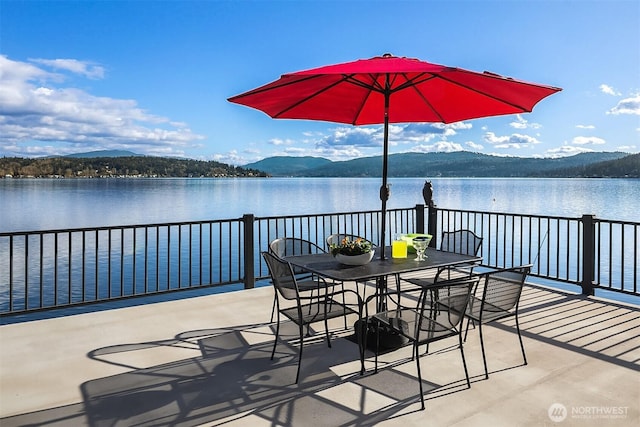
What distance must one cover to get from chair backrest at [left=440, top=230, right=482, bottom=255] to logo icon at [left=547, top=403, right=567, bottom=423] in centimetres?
198

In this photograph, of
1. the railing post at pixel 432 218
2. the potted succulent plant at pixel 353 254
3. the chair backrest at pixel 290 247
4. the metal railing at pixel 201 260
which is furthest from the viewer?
the railing post at pixel 432 218

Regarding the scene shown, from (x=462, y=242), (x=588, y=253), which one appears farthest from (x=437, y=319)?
(x=588, y=253)

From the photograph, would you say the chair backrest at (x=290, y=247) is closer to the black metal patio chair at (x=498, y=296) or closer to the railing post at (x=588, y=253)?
the black metal patio chair at (x=498, y=296)

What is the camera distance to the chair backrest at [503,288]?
9.61 feet

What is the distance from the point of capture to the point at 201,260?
489cm

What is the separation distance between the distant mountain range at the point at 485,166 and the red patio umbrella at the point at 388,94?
68.5ft

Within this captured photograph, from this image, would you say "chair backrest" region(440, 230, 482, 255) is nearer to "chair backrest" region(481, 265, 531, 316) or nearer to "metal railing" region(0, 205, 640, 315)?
"metal railing" region(0, 205, 640, 315)

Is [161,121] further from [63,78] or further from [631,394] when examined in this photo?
[631,394]

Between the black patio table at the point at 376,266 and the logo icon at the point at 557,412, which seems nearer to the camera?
the logo icon at the point at 557,412

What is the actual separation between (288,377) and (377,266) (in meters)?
1.04

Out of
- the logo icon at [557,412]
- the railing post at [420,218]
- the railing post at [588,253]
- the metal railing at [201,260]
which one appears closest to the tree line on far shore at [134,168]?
the metal railing at [201,260]

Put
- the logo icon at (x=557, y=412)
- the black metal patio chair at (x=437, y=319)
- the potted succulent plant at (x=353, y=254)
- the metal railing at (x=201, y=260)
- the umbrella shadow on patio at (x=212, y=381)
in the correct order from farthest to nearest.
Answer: the metal railing at (x=201, y=260), the potted succulent plant at (x=353, y=254), the black metal patio chair at (x=437, y=319), the umbrella shadow on patio at (x=212, y=381), the logo icon at (x=557, y=412)

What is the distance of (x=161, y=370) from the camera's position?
302cm

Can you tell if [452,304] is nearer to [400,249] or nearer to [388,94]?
[400,249]
